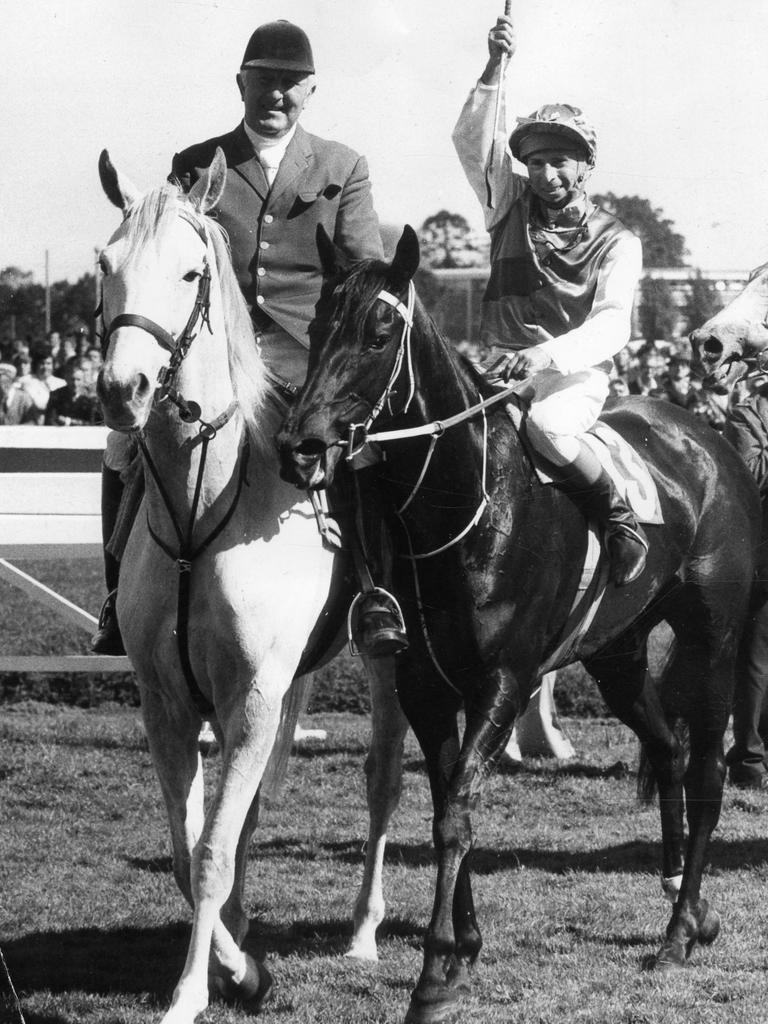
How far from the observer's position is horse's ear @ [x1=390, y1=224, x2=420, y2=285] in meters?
4.89

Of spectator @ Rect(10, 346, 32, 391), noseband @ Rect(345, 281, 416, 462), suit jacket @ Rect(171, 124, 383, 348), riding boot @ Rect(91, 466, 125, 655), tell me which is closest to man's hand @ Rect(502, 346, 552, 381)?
noseband @ Rect(345, 281, 416, 462)

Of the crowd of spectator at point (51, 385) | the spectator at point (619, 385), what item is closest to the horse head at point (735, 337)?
the spectator at point (619, 385)

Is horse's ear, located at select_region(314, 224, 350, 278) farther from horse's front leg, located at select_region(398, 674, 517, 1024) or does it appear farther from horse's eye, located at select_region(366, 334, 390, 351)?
horse's front leg, located at select_region(398, 674, 517, 1024)

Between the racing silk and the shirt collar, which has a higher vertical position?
the shirt collar

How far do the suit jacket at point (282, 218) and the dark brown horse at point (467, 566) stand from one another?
1.84 ft

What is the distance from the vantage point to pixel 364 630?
5086 millimetres

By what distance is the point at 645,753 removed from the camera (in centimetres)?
677

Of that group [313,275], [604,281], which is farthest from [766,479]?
[313,275]

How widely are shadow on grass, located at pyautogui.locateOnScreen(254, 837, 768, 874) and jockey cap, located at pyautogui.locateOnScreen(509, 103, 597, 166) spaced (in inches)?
133

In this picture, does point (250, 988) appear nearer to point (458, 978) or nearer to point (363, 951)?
point (458, 978)

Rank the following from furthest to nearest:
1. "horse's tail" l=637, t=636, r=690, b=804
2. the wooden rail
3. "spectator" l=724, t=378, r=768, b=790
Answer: the wooden rail → "spectator" l=724, t=378, r=768, b=790 → "horse's tail" l=637, t=636, r=690, b=804

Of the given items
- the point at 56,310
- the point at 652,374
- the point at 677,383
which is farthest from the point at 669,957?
the point at 56,310

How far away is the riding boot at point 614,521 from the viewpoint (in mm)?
5652

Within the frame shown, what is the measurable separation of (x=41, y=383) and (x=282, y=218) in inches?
320
